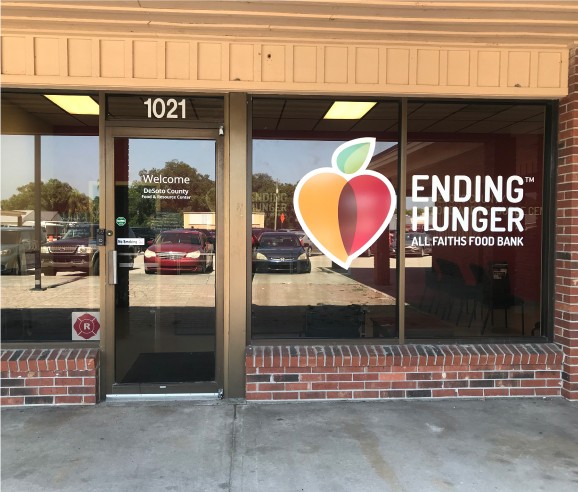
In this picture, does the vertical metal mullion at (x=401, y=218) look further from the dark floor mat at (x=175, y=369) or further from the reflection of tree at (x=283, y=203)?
the dark floor mat at (x=175, y=369)

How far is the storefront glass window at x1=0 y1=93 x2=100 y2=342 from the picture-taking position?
4738mm

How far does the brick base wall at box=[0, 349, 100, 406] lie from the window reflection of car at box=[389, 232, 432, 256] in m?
2.96

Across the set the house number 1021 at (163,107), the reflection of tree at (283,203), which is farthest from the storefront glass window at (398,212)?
the house number 1021 at (163,107)

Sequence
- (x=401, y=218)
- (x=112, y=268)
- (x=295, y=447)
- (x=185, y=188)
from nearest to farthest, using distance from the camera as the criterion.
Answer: (x=295, y=447) < (x=112, y=268) < (x=185, y=188) < (x=401, y=218)

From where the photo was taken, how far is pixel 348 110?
4.88 meters

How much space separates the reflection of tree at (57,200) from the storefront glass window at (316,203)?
1676mm

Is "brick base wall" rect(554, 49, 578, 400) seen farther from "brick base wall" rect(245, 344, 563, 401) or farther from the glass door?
the glass door

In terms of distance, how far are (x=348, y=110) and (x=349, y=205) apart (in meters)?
0.93

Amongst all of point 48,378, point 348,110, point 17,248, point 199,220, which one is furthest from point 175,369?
point 348,110

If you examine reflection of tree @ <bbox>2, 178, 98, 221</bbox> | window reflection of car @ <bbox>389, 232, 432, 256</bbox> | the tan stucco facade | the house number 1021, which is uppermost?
the tan stucco facade

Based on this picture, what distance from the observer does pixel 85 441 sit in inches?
146

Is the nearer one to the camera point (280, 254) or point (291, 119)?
point (291, 119)

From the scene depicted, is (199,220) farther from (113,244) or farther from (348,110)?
(348,110)

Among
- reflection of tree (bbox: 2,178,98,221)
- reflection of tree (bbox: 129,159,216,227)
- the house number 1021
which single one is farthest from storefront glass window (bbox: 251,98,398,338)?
reflection of tree (bbox: 2,178,98,221)
